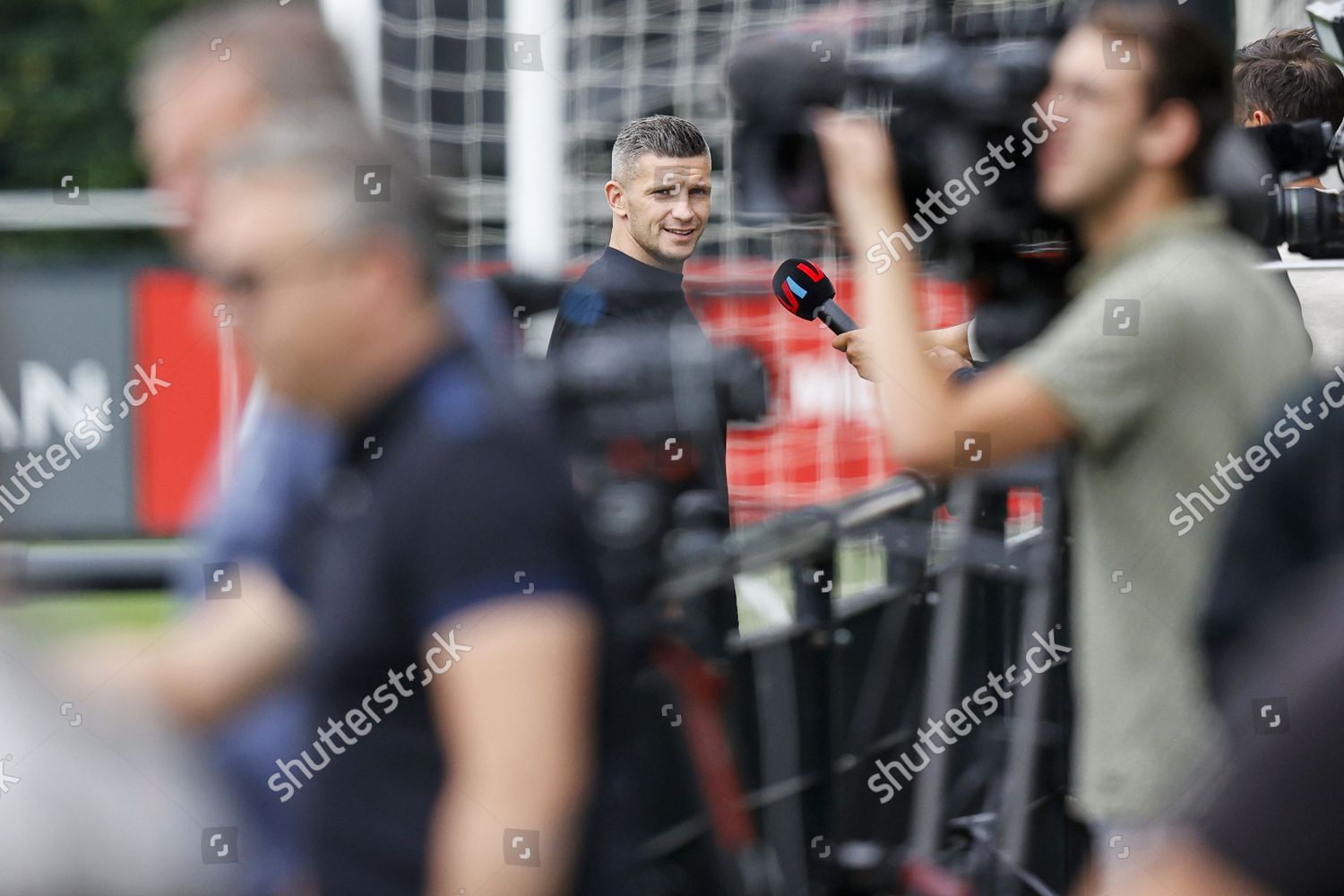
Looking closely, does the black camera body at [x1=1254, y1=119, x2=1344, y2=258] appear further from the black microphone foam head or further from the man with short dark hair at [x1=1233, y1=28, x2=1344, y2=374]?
the black microphone foam head

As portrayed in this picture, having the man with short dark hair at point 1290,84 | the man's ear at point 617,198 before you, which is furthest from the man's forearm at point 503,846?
the man with short dark hair at point 1290,84

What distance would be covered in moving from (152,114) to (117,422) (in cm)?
638

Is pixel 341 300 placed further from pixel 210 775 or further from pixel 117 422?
pixel 117 422

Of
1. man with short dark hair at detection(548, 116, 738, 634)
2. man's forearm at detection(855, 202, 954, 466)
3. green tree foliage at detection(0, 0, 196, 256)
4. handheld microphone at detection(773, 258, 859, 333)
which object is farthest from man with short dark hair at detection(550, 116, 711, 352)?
green tree foliage at detection(0, 0, 196, 256)

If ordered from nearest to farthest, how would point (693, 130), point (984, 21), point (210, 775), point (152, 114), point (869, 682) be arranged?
point (210, 775) → point (152, 114) → point (984, 21) → point (693, 130) → point (869, 682)

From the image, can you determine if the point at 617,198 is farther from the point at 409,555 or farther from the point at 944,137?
the point at 409,555

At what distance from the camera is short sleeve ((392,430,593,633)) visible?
126cm

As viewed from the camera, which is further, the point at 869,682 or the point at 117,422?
the point at 117,422

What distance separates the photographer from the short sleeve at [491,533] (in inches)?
49.8

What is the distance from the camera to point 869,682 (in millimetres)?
3053

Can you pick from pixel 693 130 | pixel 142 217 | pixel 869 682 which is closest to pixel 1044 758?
pixel 869 682

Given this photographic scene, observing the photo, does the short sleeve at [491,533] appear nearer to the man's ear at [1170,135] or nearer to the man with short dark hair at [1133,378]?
the man with short dark hair at [1133,378]

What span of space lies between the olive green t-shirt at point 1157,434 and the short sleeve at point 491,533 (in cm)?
57

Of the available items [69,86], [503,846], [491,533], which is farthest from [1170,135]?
[69,86]
